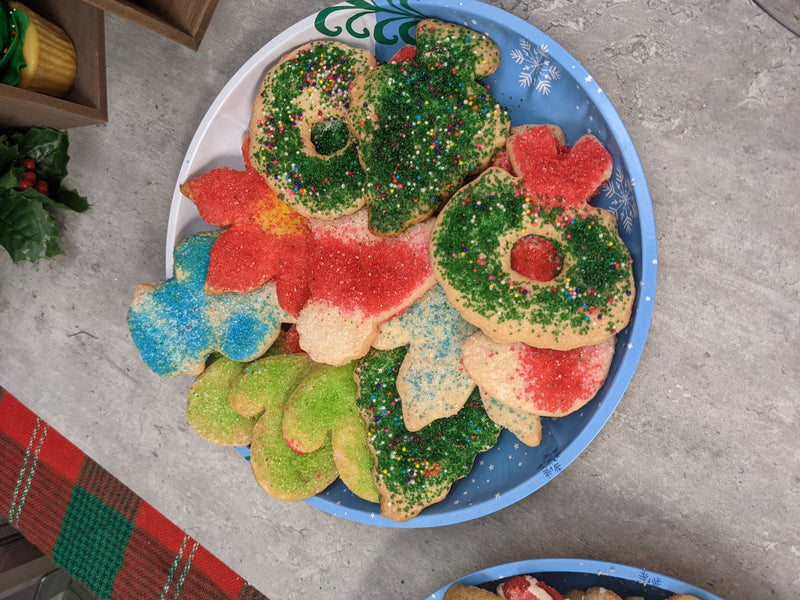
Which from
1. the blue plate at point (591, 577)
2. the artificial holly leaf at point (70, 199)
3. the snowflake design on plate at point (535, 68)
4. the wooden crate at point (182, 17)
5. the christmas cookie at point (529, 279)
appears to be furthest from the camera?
the artificial holly leaf at point (70, 199)

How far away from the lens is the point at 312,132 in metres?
1.39

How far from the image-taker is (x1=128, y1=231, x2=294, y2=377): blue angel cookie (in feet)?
4.81

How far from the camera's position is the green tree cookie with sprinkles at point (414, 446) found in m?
1.38

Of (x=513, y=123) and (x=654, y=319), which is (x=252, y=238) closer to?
(x=513, y=123)

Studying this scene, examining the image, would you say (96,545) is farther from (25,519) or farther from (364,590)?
(364,590)

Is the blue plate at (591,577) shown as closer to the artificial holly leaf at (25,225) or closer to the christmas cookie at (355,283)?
the christmas cookie at (355,283)

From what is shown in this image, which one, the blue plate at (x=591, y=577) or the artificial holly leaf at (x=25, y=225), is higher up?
the artificial holly leaf at (x=25, y=225)

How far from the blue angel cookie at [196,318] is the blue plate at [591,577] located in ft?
2.91

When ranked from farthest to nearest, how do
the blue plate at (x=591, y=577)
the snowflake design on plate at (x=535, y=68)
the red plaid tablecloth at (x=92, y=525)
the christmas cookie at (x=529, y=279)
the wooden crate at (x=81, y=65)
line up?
1. the red plaid tablecloth at (x=92, y=525)
2. the wooden crate at (x=81, y=65)
3. the blue plate at (x=591, y=577)
4. the snowflake design on plate at (x=535, y=68)
5. the christmas cookie at (x=529, y=279)

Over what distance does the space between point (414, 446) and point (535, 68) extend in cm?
98

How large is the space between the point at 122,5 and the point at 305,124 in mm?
536

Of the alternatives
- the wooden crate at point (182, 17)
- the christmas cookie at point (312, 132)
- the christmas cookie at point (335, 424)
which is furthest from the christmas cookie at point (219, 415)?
the wooden crate at point (182, 17)

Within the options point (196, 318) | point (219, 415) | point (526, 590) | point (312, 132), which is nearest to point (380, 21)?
point (312, 132)

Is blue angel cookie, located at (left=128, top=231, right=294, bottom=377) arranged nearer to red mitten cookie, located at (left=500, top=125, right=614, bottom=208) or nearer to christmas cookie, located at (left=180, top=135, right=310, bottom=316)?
christmas cookie, located at (left=180, top=135, right=310, bottom=316)
